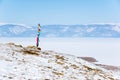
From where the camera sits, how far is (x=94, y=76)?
37.7 meters

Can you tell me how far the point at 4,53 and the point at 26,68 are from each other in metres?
6.06

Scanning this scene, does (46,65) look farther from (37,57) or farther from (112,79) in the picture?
(112,79)

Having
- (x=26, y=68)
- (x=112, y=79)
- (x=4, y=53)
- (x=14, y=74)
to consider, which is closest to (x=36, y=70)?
(x=26, y=68)

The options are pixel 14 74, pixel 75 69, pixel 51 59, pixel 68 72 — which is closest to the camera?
pixel 14 74

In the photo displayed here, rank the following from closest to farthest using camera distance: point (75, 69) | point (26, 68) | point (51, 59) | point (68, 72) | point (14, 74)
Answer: point (14, 74), point (26, 68), point (68, 72), point (75, 69), point (51, 59)

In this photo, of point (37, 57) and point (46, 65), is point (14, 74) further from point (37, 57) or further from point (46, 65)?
point (37, 57)

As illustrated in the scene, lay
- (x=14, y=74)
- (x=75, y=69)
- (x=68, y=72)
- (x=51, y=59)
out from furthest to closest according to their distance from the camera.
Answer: (x=51, y=59), (x=75, y=69), (x=68, y=72), (x=14, y=74)

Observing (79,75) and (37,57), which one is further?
(37,57)

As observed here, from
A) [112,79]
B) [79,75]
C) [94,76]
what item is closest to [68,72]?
[79,75]

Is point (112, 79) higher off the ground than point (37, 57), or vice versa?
point (37, 57)

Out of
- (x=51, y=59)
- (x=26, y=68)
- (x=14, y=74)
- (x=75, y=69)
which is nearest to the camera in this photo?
(x=14, y=74)

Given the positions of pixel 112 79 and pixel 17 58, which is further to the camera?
pixel 112 79

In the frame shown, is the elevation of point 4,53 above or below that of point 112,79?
above

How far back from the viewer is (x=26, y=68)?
1272 inches
